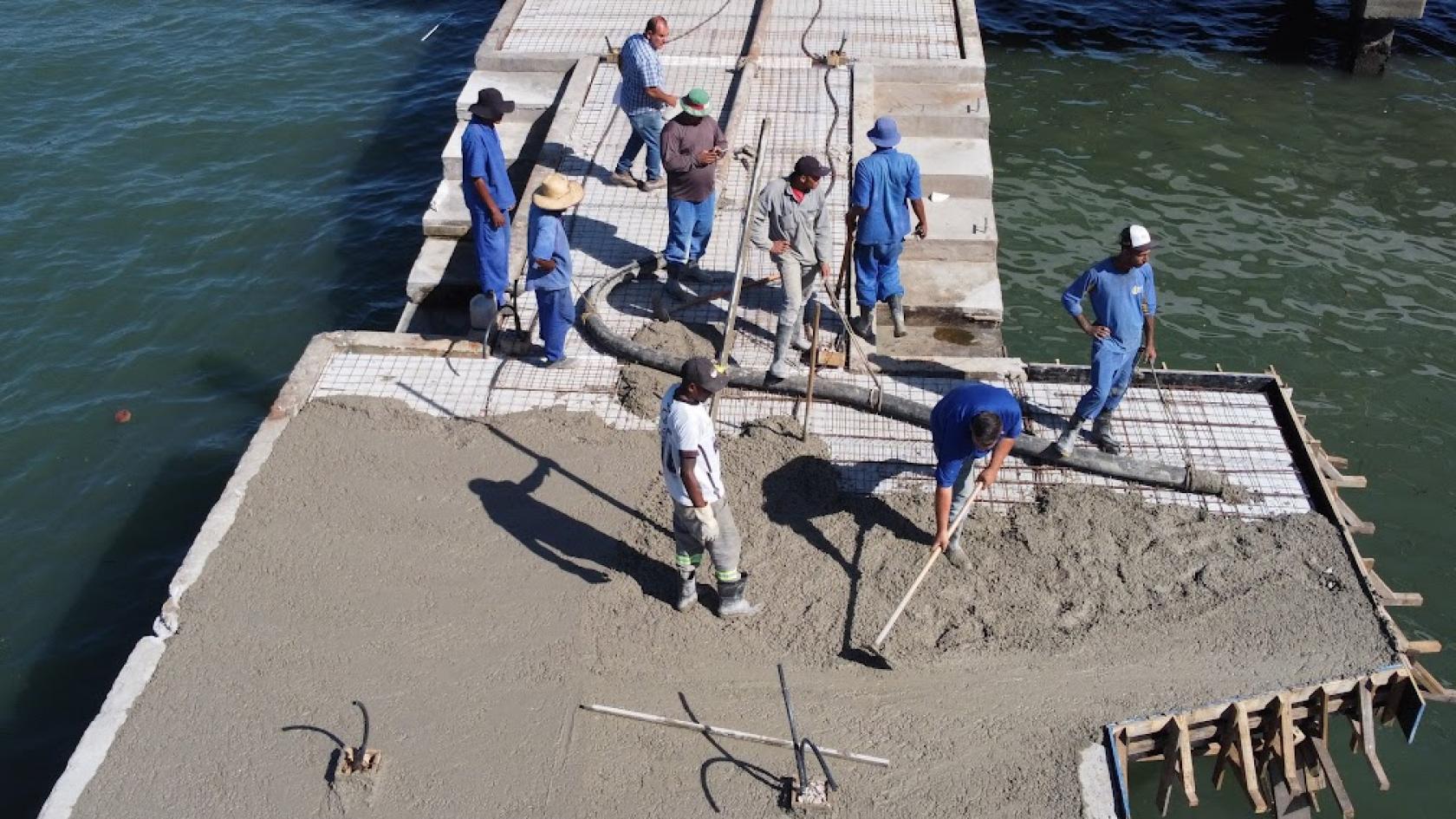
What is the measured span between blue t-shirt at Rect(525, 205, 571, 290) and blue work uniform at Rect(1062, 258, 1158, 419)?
384cm

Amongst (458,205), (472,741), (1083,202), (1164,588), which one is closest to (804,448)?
(1164,588)

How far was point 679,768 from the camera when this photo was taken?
6883 millimetres

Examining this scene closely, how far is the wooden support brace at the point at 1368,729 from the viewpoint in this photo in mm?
7246

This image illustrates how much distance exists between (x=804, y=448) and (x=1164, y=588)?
2775 mm

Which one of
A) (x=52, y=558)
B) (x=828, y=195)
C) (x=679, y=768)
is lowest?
(x=52, y=558)

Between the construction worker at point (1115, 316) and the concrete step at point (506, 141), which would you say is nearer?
the construction worker at point (1115, 316)

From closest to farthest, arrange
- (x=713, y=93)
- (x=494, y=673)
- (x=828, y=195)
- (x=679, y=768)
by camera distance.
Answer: (x=679, y=768) < (x=494, y=673) < (x=828, y=195) < (x=713, y=93)

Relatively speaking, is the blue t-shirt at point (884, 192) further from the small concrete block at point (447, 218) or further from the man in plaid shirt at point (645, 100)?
the small concrete block at point (447, 218)

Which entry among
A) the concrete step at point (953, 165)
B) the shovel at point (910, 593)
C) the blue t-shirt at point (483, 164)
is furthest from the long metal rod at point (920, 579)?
the concrete step at point (953, 165)

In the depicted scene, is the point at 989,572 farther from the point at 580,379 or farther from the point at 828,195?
the point at 828,195

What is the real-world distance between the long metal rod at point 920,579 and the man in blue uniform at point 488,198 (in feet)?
14.3

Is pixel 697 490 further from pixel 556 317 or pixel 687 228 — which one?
pixel 687 228

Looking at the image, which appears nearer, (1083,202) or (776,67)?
(776,67)

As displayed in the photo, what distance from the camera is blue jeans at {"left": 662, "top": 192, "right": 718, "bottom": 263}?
1037 cm
